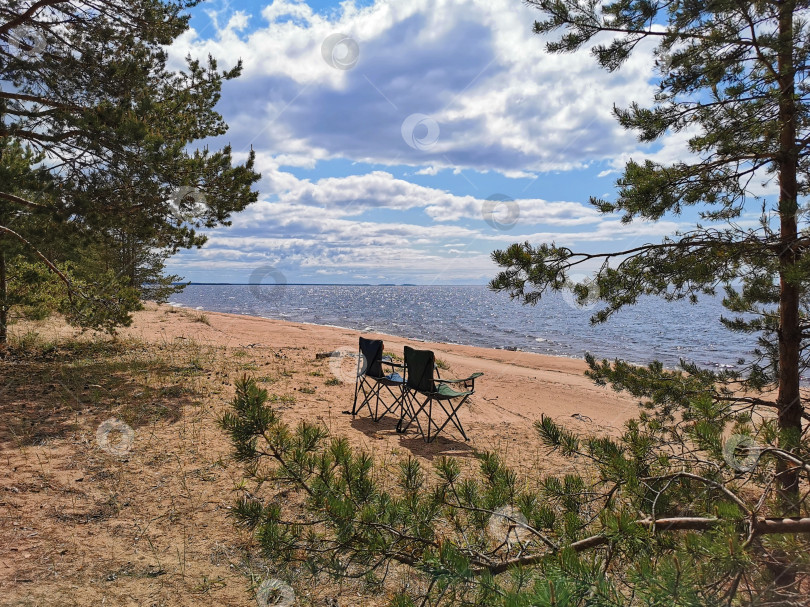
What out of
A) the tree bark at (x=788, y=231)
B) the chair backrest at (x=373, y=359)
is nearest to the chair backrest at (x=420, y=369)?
the chair backrest at (x=373, y=359)

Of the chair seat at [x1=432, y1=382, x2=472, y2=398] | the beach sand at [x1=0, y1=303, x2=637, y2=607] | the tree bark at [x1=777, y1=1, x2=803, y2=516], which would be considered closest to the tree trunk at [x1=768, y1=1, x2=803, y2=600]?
the tree bark at [x1=777, y1=1, x2=803, y2=516]

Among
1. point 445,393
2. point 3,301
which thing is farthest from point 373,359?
point 3,301

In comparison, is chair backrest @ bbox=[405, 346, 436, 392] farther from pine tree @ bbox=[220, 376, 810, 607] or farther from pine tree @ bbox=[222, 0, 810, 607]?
pine tree @ bbox=[220, 376, 810, 607]

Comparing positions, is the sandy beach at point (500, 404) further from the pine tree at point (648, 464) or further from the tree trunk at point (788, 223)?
the tree trunk at point (788, 223)

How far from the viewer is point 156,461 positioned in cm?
438

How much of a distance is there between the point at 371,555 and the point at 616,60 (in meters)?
3.92

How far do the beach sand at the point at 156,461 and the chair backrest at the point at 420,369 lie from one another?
0.67 m

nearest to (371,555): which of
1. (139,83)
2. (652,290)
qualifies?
(652,290)

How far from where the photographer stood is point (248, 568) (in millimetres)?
2871

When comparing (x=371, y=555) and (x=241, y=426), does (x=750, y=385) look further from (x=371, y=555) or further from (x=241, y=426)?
(x=241, y=426)

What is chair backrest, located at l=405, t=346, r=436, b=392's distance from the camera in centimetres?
568

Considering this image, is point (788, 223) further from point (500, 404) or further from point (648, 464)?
point (500, 404)

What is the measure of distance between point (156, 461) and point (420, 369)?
2909 millimetres

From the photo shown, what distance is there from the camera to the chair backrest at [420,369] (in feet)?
18.6
